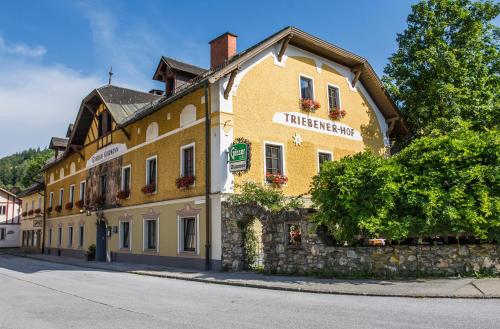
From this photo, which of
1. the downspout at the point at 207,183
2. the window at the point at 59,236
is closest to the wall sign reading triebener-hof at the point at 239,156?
the downspout at the point at 207,183

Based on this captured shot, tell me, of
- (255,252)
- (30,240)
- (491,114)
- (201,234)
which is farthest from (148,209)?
(30,240)

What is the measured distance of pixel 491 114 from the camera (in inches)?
815

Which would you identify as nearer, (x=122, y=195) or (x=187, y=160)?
(x=187, y=160)

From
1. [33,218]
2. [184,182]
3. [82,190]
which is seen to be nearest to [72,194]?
[82,190]

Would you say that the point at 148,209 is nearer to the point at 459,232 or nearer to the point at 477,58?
the point at 459,232

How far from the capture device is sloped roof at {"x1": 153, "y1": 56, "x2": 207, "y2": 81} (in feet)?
68.6

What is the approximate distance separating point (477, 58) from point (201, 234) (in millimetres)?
15940

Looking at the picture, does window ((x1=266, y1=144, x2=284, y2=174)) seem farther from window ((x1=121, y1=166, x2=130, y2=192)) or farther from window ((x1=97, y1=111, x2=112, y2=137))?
window ((x1=97, y1=111, x2=112, y2=137))

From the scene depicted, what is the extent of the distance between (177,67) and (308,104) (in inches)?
257

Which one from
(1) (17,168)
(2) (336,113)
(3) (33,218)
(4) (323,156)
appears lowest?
(3) (33,218)

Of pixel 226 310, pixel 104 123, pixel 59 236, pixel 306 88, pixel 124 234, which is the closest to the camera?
pixel 226 310

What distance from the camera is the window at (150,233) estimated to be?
67.7ft

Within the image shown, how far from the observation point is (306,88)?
2036 cm

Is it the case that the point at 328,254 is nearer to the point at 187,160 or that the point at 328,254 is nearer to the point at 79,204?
the point at 187,160
